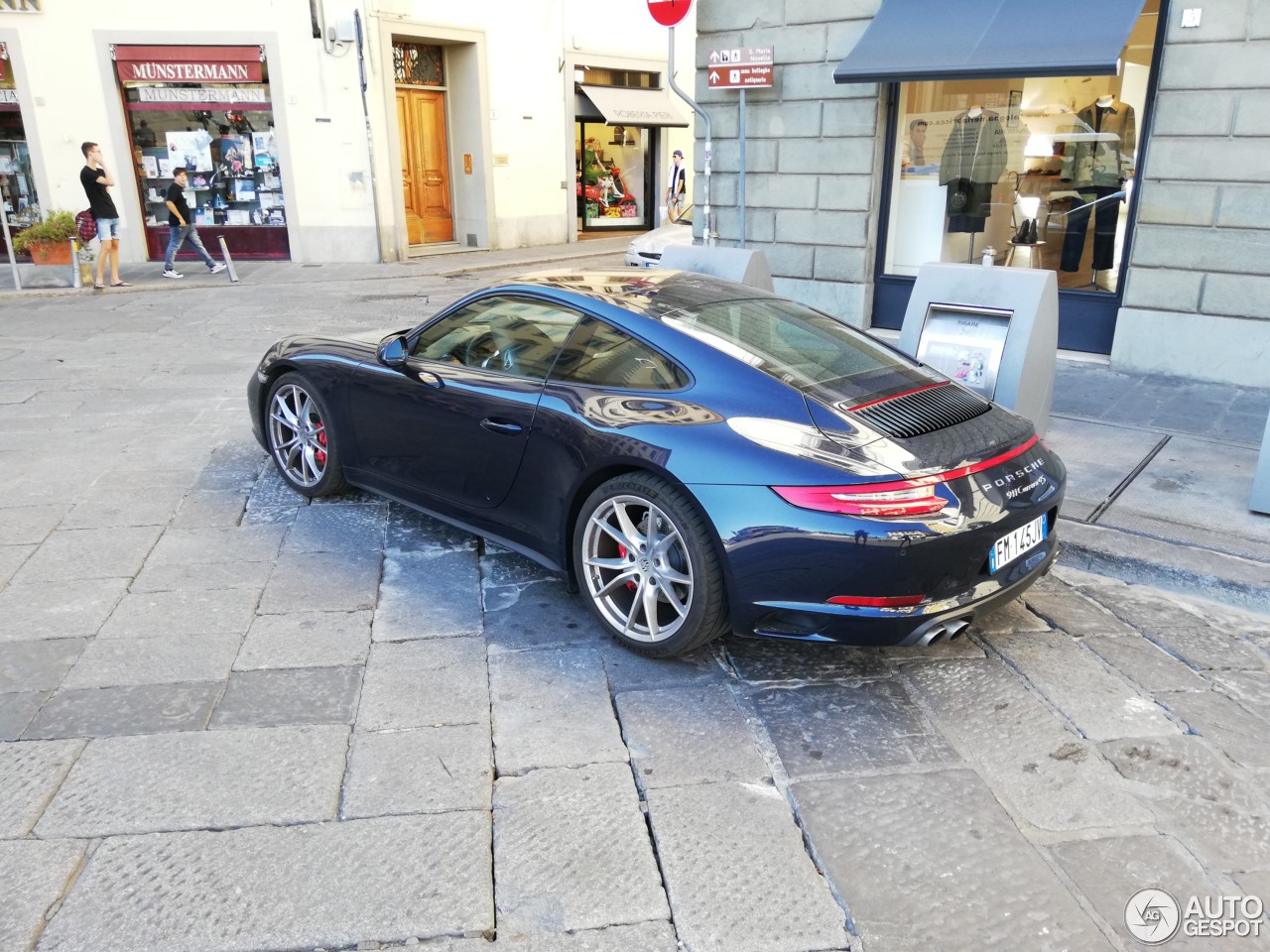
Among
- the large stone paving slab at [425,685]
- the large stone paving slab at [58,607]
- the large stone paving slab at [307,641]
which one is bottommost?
the large stone paving slab at [425,685]

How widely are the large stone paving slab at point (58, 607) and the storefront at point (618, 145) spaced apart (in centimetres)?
1797

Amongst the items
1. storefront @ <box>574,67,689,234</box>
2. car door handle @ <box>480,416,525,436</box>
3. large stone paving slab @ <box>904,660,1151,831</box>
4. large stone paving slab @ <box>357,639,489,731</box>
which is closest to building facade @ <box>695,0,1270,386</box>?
large stone paving slab @ <box>904,660,1151,831</box>

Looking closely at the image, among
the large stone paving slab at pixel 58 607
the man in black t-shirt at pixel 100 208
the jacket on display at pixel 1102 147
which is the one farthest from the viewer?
the man in black t-shirt at pixel 100 208

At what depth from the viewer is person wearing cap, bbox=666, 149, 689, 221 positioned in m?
21.2

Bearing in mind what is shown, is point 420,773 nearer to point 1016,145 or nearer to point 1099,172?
point 1099,172

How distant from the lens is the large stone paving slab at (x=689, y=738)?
310cm

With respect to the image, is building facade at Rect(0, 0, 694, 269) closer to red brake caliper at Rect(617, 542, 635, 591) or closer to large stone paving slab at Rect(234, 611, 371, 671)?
large stone paving slab at Rect(234, 611, 371, 671)

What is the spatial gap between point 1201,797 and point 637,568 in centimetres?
195

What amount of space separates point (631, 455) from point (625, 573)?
1.52ft

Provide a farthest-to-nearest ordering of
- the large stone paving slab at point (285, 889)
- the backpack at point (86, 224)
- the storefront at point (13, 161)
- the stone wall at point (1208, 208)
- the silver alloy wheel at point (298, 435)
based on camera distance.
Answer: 1. the storefront at point (13, 161)
2. the backpack at point (86, 224)
3. the stone wall at point (1208, 208)
4. the silver alloy wheel at point (298, 435)
5. the large stone paving slab at point (285, 889)

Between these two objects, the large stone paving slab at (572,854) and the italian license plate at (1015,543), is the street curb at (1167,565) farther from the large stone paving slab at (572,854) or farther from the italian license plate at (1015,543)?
the large stone paving slab at (572,854)

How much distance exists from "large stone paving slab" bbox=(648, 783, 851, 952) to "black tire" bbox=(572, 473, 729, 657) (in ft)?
2.25

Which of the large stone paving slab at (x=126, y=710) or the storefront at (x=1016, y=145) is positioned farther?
the storefront at (x=1016, y=145)

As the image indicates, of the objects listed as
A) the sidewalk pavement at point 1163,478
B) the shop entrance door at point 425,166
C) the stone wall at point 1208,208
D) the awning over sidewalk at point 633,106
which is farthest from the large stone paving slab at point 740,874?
the awning over sidewalk at point 633,106
